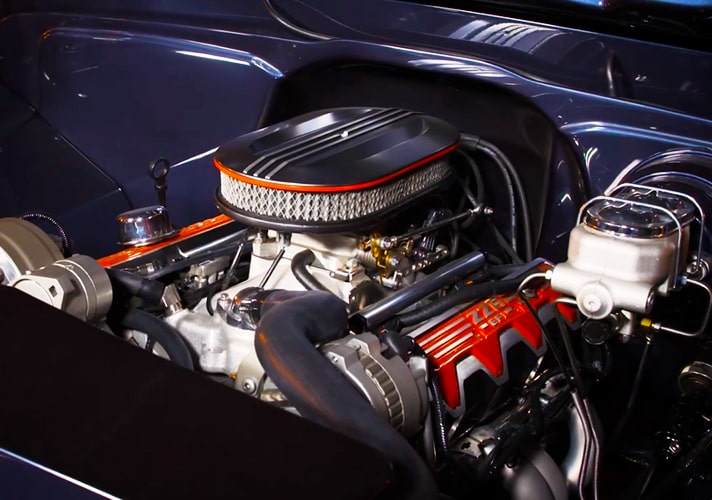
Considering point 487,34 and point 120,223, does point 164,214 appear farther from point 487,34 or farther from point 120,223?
point 487,34

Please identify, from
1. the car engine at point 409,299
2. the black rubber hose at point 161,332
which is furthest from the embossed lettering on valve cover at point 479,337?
the black rubber hose at point 161,332

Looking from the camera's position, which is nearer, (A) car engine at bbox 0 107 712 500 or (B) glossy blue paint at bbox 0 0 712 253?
(A) car engine at bbox 0 107 712 500

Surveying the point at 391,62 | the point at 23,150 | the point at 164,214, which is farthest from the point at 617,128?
the point at 23,150

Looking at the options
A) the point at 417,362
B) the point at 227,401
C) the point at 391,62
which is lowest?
the point at 417,362

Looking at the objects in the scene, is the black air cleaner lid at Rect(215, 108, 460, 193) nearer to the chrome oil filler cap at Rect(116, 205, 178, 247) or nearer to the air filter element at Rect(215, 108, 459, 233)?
the air filter element at Rect(215, 108, 459, 233)

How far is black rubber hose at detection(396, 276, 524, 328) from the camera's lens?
116 centimetres

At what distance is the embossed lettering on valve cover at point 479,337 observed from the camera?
1125mm

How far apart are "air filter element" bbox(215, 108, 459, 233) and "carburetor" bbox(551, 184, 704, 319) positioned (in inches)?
10.9

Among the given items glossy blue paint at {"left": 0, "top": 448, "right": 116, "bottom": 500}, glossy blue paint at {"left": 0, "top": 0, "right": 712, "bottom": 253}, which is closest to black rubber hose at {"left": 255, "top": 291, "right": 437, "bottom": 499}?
glossy blue paint at {"left": 0, "top": 448, "right": 116, "bottom": 500}

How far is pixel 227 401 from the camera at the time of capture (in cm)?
80

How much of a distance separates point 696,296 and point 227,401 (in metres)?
0.70

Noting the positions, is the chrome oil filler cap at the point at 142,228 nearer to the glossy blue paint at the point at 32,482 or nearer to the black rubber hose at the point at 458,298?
the black rubber hose at the point at 458,298

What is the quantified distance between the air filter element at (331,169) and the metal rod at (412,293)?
0.11 m

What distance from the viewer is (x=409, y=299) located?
1184mm
